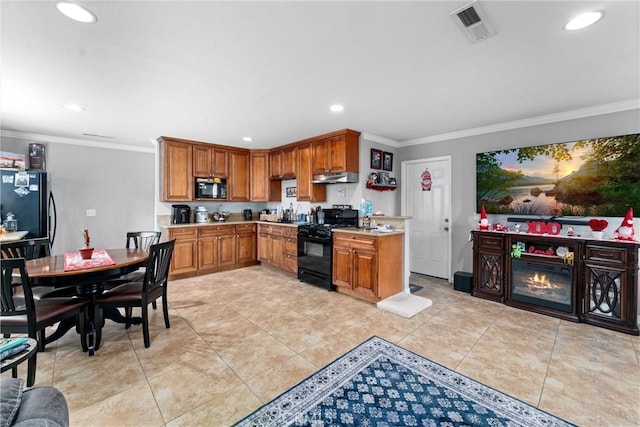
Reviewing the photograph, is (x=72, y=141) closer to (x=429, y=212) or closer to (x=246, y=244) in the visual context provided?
(x=246, y=244)

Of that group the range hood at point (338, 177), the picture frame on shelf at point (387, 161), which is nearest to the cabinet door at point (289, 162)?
the range hood at point (338, 177)

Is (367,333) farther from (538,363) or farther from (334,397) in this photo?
(538,363)

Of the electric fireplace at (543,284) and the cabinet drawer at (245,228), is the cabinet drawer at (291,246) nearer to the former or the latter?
the cabinet drawer at (245,228)

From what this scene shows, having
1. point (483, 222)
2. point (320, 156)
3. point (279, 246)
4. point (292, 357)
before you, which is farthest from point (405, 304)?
point (320, 156)

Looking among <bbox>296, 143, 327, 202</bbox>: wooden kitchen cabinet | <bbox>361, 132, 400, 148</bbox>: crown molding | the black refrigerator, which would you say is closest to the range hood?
<bbox>296, 143, 327, 202</bbox>: wooden kitchen cabinet

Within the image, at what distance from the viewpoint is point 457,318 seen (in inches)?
124

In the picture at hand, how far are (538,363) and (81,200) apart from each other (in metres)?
6.86

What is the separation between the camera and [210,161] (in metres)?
5.26

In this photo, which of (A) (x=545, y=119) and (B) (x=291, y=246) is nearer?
(A) (x=545, y=119)

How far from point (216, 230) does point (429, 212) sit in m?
3.89

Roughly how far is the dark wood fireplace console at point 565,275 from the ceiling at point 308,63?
5.27 ft

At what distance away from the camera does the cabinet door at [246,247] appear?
18.0 feet

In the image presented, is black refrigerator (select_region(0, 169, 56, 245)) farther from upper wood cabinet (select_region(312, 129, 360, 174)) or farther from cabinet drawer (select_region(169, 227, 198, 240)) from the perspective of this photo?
upper wood cabinet (select_region(312, 129, 360, 174))

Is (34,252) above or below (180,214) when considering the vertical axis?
below
